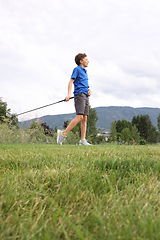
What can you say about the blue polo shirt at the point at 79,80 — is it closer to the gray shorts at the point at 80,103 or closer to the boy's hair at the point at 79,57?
the gray shorts at the point at 80,103

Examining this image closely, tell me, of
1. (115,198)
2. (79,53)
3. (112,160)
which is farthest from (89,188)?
(79,53)

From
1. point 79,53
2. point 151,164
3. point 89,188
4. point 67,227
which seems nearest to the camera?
point 67,227

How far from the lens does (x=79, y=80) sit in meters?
5.91

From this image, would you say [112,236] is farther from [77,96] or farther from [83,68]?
[83,68]

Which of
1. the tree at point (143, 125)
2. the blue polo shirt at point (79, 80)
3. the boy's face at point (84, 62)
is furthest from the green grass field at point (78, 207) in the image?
the tree at point (143, 125)

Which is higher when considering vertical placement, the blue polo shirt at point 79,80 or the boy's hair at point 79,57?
the boy's hair at point 79,57

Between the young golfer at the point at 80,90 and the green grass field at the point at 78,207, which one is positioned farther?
the young golfer at the point at 80,90

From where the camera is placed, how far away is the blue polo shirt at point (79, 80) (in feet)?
19.3

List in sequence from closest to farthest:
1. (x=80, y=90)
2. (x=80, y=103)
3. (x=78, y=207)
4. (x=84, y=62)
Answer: (x=78, y=207) → (x=80, y=103) → (x=80, y=90) → (x=84, y=62)

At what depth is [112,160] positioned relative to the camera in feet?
7.16

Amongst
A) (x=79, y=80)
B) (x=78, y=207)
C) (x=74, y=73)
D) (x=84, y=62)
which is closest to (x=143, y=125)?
(x=84, y=62)

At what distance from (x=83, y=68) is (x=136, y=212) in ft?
17.9

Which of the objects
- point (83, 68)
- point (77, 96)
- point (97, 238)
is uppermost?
point (83, 68)

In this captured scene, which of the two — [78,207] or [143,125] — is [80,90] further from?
[143,125]
